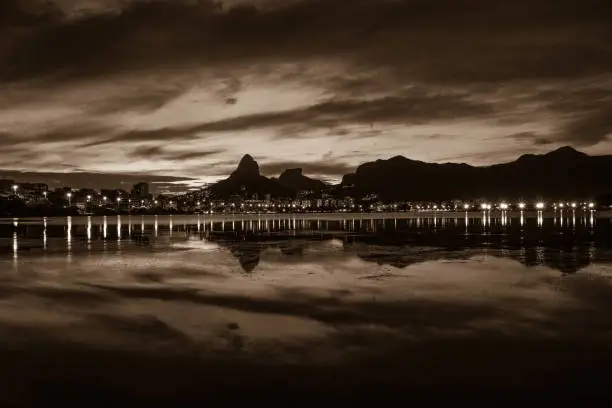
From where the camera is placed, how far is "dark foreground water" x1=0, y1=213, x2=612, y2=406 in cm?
877

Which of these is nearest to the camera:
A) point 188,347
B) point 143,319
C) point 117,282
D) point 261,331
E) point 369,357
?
point 369,357

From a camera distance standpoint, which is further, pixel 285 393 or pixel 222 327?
pixel 222 327

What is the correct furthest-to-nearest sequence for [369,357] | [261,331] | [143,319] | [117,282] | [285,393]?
1. [117,282]
2. [143,319]
3. [261,331]
4. [369,357]
5. [285,393]

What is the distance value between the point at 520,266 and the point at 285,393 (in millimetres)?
18595

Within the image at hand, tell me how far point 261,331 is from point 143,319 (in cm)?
328

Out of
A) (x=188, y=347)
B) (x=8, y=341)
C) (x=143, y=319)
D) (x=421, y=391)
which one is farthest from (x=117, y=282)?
(x=421, y=391)

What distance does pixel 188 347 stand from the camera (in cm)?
1086

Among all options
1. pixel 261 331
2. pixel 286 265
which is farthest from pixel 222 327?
pixel 286 265

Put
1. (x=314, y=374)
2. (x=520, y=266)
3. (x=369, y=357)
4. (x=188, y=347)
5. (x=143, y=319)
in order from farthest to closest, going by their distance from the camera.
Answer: (x=520, y=266), (x=143, y=319), (x=188, y=347), (x=369, y=357), (x=314, y=374)

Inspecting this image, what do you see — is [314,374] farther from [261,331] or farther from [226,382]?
[261,331]

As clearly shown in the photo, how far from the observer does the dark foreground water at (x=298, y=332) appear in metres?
8.77

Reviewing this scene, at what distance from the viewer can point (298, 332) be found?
12008mm

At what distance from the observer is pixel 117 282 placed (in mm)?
19656

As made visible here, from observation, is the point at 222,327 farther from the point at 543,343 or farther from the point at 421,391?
the point at 543,343
